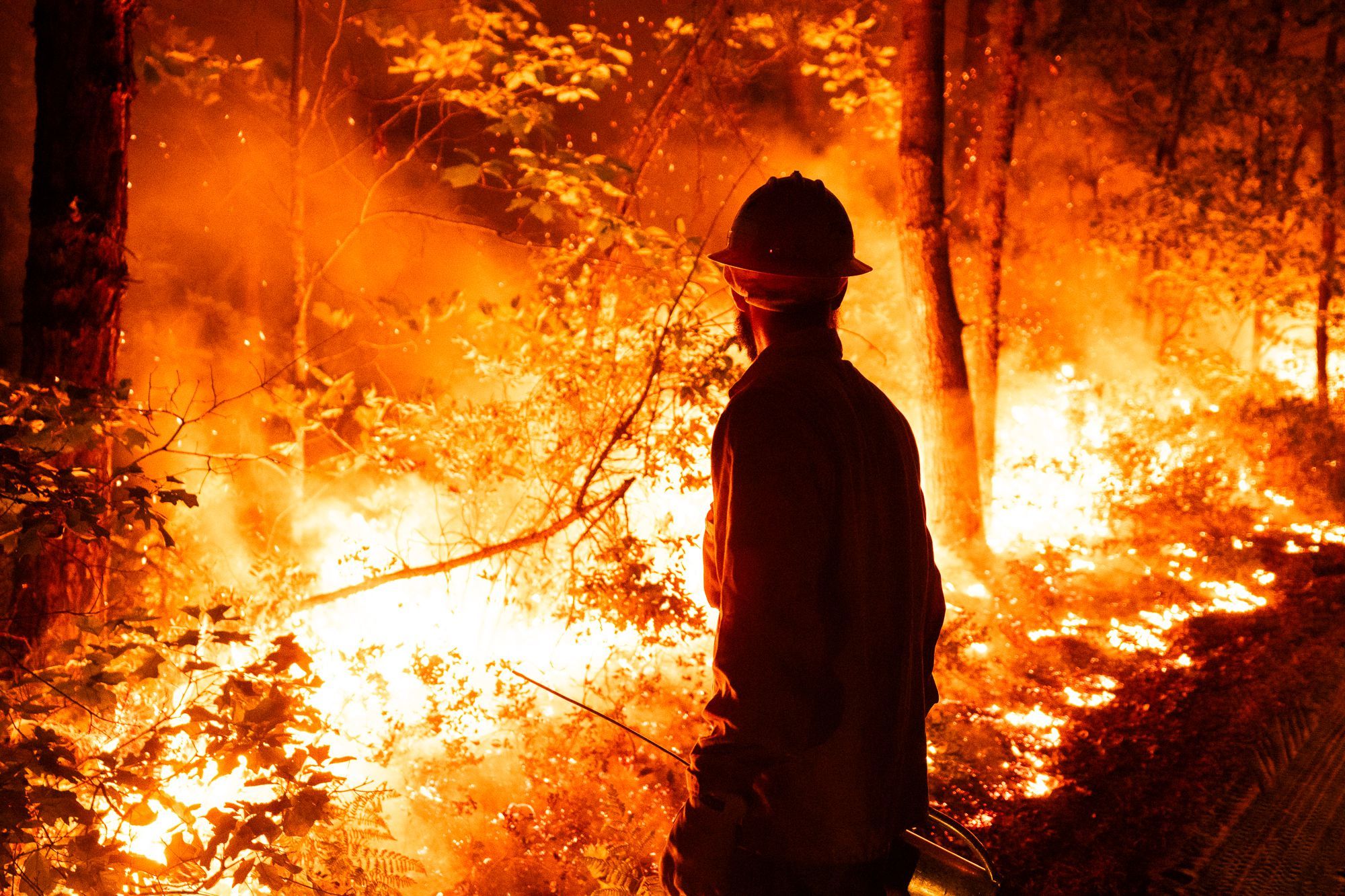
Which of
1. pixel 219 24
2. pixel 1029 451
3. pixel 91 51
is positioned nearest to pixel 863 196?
pixel 1029 451

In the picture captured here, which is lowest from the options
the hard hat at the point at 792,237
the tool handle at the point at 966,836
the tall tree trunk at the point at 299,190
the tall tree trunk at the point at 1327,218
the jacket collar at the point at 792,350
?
the tool handle at the point at 966,836

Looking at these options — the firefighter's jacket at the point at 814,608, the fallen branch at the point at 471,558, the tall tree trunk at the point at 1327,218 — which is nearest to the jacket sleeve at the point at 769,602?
the firefighter's jacket at the point at 814,608

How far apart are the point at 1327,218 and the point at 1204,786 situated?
1105 centimetres

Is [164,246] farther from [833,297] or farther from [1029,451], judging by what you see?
[1029,451]

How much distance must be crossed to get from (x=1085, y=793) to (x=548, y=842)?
306cm

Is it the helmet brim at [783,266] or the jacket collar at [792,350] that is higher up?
the helmet brim at [783,266]

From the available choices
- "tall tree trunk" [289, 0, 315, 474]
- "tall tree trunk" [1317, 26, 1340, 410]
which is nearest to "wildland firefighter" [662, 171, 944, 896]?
"tall tree trunk" [289, 0, 315, 474]

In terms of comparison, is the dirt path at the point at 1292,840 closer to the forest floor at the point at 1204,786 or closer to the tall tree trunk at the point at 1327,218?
the forest floor at the point at 1204,786

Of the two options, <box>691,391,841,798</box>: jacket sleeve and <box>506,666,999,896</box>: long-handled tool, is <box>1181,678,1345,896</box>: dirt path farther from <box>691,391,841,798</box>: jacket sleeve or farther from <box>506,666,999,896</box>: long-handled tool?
<box>691,391,841,798</box>: jacket sleeve

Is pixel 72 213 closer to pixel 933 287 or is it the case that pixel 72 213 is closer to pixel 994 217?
pixel 933 287

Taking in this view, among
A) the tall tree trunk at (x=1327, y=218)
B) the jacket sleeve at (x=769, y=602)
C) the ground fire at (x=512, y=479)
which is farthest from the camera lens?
the tall tree trunk at (x=1327, y=218)

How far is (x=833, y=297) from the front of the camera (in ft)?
8.16

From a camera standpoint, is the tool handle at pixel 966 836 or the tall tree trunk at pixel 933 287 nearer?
the tool handle at pixel 966 836

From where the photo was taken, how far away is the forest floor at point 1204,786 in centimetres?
441
